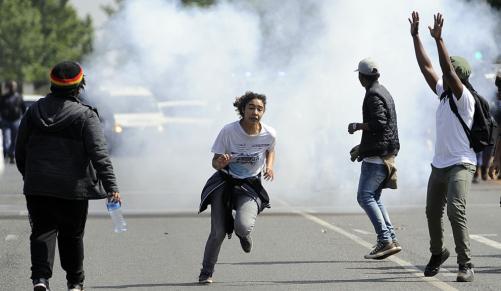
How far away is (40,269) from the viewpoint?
8.63 metres

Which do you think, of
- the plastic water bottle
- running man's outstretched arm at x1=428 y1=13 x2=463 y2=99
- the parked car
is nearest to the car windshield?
the parked car

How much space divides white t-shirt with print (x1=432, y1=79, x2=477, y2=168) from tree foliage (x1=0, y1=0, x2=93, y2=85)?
5242 centimetres

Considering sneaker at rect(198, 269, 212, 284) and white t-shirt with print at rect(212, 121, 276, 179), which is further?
white t-shirt with print at rect(212, 121, 276, 179)

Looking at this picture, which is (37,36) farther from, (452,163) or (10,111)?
(452,163)

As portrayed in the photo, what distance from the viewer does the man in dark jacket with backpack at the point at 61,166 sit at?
8617 mm

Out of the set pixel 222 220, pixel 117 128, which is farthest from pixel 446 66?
pixel 117 128

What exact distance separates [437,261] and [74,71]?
3.34 metres

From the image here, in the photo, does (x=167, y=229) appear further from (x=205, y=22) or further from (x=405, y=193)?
(x=205, y=22)

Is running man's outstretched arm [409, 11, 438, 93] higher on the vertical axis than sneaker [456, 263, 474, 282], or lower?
higher

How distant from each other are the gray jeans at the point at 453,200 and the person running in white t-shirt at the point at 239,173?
49.6 inches

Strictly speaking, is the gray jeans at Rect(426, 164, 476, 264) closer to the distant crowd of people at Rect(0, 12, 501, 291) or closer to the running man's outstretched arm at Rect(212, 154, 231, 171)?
the distant crowd of people at Rect(0, 12, 501, 291)

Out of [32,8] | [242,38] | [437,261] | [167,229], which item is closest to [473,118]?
[437,261]

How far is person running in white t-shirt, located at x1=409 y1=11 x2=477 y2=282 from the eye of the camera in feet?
32.6

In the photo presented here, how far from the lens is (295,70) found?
2475cm
